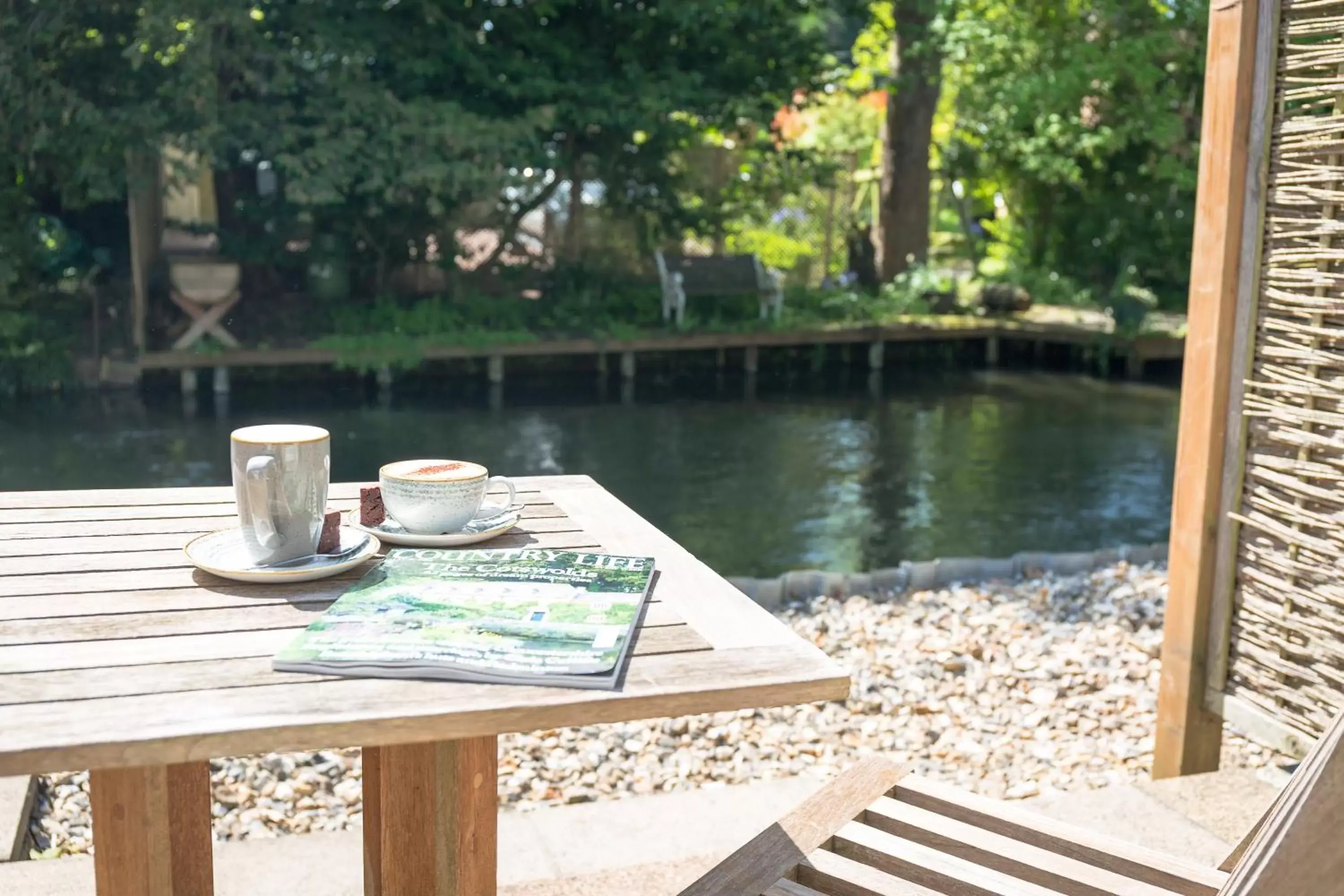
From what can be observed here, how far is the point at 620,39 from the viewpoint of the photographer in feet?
47.1

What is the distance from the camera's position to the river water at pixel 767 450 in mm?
7574

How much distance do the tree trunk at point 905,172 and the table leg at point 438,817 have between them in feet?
48.7

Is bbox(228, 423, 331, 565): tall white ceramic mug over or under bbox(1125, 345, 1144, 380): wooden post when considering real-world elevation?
over

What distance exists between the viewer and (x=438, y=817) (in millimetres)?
1547

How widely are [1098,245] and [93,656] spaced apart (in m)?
15.9

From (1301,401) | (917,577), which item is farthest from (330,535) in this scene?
(917,577)

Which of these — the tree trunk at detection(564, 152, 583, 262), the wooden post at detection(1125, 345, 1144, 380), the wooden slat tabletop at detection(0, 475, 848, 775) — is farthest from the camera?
the tree trunk at detection(564, 152, 583, 262)

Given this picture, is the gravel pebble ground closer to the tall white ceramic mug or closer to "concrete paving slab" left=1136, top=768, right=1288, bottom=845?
"concrete paving slab" left=1136, top=768, right=1288, bottom=845

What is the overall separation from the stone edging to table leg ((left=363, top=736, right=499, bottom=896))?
337 centimetres

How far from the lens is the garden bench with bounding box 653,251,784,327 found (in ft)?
46.3

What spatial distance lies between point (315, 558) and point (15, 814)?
1.66 meters

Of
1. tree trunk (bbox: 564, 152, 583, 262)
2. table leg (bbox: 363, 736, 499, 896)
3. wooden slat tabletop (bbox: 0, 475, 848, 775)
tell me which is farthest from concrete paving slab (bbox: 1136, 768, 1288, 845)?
tree trunk (bbox: 564, 152, 583, 262)

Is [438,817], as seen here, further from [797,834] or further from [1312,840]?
[1312,840]

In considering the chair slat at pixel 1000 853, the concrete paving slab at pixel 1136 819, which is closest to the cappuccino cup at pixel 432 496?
the chair slat at pixel 1000 853
